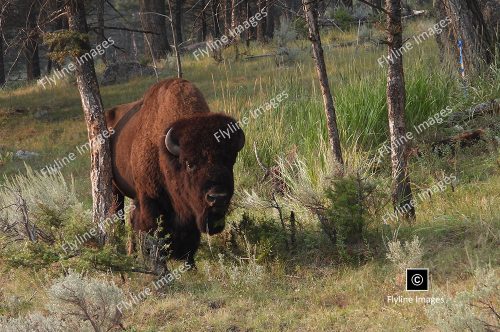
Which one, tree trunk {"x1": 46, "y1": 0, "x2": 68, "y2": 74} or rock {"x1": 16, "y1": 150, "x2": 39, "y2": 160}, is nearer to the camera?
tree trunk {"x1": 46, "y1": 0, "x2": 68, "y2": 74}

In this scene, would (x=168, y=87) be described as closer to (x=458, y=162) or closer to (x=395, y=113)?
(x=395, y=113)

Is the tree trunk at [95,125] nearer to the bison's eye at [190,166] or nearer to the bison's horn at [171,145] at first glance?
the bison's horn at [171,145]

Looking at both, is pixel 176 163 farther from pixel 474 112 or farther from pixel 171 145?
pixel 474 112

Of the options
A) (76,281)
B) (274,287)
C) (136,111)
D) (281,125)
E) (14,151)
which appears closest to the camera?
(76,281)

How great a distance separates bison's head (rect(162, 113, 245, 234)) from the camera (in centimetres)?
687

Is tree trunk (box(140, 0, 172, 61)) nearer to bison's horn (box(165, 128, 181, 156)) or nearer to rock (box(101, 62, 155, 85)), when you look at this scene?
rock (box(101, 62, 155, 85))

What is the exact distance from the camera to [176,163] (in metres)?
7.49

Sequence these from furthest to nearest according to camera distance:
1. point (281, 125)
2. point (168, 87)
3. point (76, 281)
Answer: point (281, 125)
point (168, 87)
point (76, 281)

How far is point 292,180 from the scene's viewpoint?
9602 millimetres

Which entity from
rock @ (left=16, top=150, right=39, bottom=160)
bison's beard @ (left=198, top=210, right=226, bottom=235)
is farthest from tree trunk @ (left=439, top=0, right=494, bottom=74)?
rock @ (left=16, top=150, right=39, bottom=160)

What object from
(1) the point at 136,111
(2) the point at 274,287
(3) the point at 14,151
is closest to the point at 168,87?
(1) the point at 136,111

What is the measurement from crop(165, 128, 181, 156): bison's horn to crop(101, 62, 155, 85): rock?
16.7 metres

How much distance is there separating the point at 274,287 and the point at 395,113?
2.28 meters

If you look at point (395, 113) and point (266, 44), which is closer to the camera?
point (395, 113)
